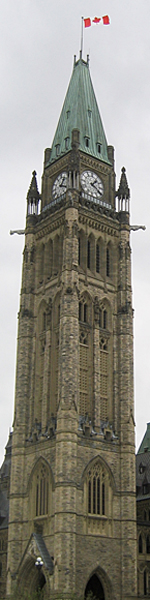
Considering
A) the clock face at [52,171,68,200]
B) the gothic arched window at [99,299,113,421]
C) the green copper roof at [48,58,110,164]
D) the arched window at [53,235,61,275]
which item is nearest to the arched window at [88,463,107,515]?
the gothic arched window at [99,299,113,421]

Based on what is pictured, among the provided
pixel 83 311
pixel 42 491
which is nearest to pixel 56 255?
pixel 83 311

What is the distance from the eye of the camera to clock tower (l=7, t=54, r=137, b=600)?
199 feet

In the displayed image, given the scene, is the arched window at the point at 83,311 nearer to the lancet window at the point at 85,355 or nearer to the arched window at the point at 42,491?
the lancet window at the point at 85,355

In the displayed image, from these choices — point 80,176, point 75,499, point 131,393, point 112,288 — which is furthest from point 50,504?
point 80,176

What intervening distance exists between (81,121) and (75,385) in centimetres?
2928

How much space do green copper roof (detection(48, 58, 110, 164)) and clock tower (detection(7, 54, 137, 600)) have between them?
179 millimetres

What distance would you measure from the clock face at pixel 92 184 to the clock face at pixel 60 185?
68.5 inches

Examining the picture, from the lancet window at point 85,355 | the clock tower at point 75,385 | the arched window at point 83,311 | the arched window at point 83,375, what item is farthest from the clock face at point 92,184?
the arched window at point 83,375

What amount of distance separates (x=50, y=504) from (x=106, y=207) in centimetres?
2873

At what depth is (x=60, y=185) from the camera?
2990 inches

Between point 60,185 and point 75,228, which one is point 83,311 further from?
point 60,185

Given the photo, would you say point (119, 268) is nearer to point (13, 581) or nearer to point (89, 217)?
point (89, 217)

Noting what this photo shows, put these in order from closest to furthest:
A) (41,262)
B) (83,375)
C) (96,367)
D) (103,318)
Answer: (83,375)
(96,367)
(103,318)
(41,262)

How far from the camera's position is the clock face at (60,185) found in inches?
2963
